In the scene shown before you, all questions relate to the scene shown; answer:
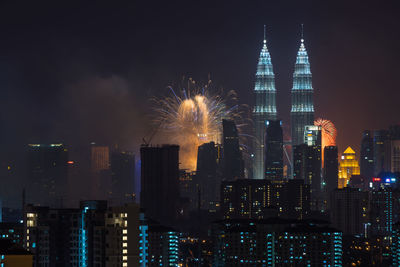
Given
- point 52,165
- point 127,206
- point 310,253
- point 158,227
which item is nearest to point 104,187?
Answer: point 52,165

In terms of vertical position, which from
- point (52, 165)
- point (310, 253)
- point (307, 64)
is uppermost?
point (307, 64)

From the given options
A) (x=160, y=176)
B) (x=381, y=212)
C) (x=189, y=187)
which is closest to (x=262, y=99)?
(x=189, y=187)

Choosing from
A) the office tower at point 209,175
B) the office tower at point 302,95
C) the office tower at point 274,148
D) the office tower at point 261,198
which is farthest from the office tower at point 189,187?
the office tower at point 302,95

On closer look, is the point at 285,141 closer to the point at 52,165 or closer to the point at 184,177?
the point at 184,177

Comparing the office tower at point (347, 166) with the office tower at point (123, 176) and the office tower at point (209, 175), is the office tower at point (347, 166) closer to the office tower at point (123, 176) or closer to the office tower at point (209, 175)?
the office tower at point (209, 175)

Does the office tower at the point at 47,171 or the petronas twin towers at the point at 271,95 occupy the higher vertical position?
the petronas twin towers at the point at 271,95

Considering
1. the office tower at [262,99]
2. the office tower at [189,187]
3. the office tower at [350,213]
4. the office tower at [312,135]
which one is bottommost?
the office tower at [350,213]

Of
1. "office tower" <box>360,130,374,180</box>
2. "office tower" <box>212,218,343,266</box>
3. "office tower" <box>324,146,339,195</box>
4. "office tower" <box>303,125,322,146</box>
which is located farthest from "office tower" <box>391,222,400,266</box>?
"office tower" <box>360,130,374,180</box>
